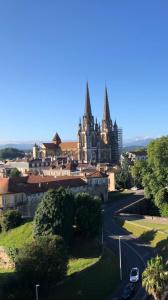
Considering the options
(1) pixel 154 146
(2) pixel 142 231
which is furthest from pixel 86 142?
(2) pixel 142 231

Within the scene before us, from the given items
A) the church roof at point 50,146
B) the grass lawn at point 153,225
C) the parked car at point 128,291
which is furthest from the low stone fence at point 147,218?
the church roof at point 50,146

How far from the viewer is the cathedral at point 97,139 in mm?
154125

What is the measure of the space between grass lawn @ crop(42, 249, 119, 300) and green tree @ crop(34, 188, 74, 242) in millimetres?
6267

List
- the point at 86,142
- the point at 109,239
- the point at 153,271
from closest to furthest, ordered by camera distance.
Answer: the point at 153,271 < the point at 109,239 < the point at 86,142

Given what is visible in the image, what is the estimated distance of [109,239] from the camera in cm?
5516

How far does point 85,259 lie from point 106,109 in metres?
112

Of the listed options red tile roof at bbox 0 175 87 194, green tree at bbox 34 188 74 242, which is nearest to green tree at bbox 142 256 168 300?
green tree at bbox 34 188 74 242

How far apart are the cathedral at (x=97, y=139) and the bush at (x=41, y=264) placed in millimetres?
112794

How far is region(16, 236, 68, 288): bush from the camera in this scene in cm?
3750

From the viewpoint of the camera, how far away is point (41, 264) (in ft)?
125

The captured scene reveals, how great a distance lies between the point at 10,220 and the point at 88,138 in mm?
98135

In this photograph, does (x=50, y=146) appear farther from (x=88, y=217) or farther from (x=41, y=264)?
(x=41, y=264)

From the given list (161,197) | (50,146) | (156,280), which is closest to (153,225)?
(161,197)

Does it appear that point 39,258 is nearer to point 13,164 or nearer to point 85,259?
point 85,259
